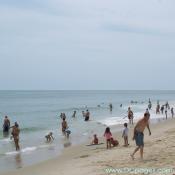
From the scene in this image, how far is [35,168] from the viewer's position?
1438cm

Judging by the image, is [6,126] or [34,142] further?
[6,126]

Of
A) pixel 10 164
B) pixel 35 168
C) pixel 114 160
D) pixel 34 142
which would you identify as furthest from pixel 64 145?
pixel 114 160

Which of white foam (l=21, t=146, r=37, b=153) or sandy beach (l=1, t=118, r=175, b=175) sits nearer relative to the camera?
sandy beach (l=1, t=118, r=175, b=175)

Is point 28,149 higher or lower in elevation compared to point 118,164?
lower

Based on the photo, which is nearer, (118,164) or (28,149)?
(118,164)

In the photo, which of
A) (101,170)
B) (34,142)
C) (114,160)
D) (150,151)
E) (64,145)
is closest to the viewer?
(101,170)

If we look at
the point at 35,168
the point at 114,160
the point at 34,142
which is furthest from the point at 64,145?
the point at 114,160

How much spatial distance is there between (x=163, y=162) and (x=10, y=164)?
6591 mm

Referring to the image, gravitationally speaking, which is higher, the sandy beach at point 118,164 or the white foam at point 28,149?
the sandy beach at point 118,164

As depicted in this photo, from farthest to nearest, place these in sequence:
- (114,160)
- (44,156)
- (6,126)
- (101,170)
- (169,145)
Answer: (6,126) → (44,156) → (169,145) → (114,160) → (101,170)

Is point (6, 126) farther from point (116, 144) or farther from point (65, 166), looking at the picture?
Result: point (65, 166)

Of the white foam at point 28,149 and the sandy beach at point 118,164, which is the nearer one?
the sandy beach at point 118,164

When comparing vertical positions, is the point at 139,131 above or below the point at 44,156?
above

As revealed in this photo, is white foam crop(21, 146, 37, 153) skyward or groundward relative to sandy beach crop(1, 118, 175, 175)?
groundward
